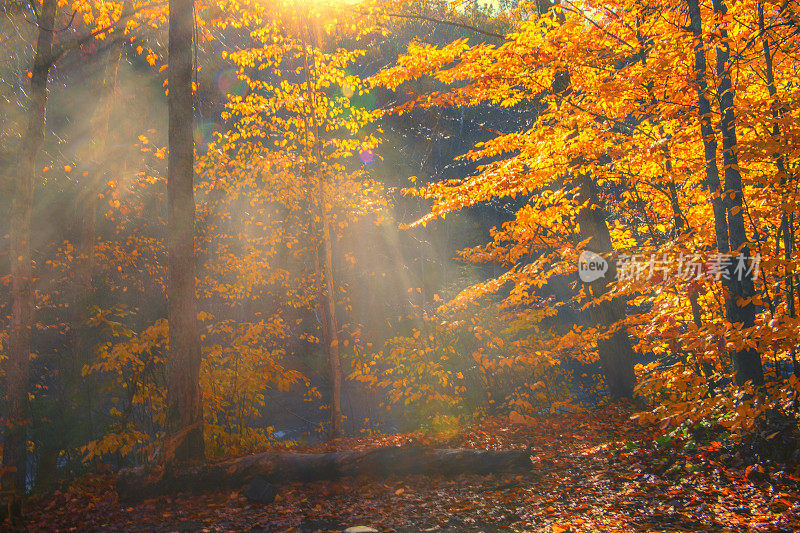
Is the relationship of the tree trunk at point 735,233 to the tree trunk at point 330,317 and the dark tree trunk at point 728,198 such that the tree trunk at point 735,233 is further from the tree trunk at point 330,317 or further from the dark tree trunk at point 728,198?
the tree trunk at point 330,317

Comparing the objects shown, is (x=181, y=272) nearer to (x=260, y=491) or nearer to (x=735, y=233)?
(x=260, y=491)

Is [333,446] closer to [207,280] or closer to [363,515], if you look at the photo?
[363,515]

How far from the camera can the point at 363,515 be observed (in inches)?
195

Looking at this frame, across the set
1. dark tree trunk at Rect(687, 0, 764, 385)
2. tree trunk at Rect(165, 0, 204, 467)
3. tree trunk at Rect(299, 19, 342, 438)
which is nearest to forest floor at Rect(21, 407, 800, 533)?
tree trunk at Rect(165, 0, 204, 467)

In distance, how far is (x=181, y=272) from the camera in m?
6.06

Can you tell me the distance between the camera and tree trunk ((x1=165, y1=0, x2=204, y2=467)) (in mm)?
5902

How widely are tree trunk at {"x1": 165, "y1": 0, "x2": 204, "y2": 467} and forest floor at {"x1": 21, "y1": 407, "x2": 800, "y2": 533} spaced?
720 millimetres

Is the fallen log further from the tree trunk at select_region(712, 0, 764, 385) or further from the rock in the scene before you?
the tree trunk at select_region(712, 0, 764, 385)

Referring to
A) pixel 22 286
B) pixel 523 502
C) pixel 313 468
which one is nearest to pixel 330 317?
pixel 313 468

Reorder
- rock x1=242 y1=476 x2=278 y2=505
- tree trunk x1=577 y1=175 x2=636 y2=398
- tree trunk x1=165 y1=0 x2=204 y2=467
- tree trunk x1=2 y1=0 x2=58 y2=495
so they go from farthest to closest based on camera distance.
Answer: tree trunk x1=577 y1=175 x2=636 y2=398
tree trunk x1=2 y1=0 x2=58 y2=495
tree trunk x1=165 y1=0 x2=204 y2=467
rock x1=242 y1=476 x2=278 y2=505

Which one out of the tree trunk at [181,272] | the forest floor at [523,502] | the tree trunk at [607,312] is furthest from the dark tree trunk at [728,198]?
the tree trunk at [181,272]

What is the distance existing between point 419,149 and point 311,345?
43.8ft

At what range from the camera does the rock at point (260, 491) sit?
534 cm

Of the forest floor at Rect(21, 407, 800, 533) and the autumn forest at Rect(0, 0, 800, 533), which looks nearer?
the forest floor at Rect(21, 407, 800, 533)
